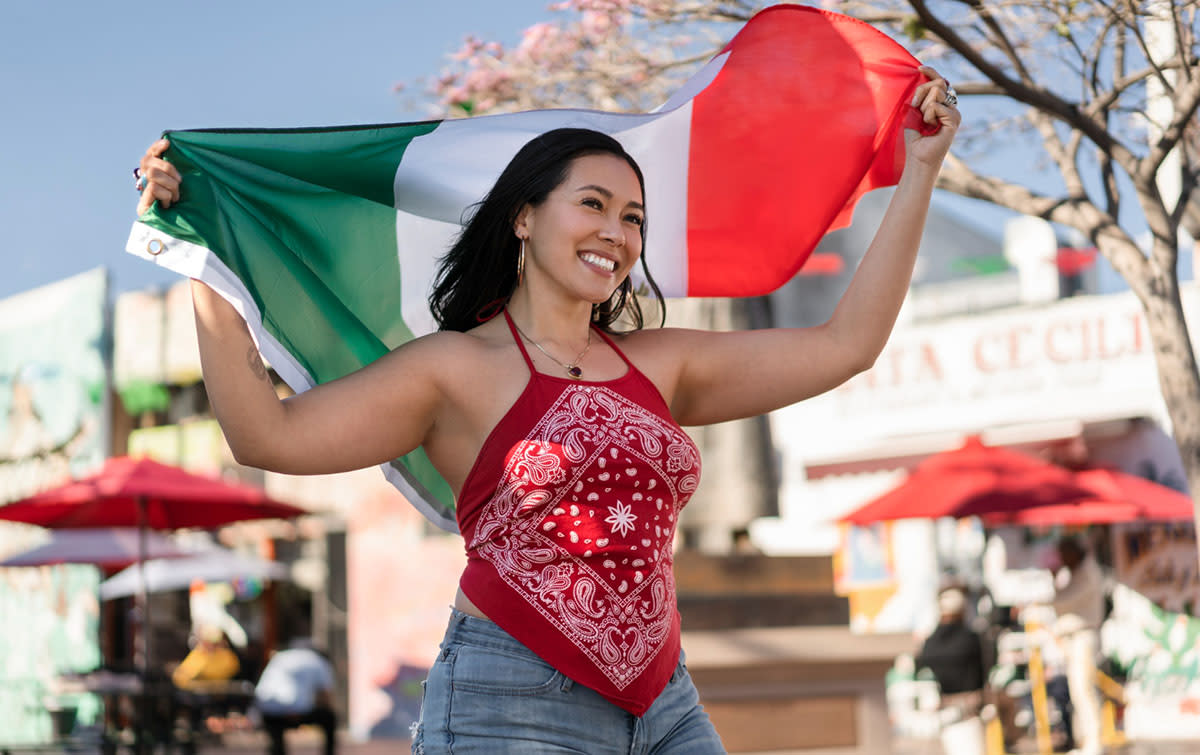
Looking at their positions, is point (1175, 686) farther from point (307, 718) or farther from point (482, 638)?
point (482, 638)

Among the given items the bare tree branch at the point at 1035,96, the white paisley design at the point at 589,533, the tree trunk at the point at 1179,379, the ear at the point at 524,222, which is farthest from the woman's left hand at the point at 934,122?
the tree trunk at the point at 1179,379

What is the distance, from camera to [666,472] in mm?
2658

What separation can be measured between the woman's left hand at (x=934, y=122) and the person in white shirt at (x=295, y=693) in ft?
31.6

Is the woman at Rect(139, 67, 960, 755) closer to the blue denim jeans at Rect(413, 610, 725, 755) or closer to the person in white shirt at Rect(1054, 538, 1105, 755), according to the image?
the blue denim jeans at Rect(413, 610, 725, 755)

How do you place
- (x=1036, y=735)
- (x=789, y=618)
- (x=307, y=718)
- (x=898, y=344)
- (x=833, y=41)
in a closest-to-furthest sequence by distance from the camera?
(x=833, y=41) → (x=789, y=618) → (x=307, y=718) → (x=1036, y=735) → (x=898, y=344)

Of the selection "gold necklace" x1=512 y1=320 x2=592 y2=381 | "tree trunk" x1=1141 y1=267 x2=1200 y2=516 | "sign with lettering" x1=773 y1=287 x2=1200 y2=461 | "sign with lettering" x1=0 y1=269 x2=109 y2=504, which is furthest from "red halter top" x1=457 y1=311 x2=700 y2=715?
"sign with lettering" x1=0 y1=269 x2=109 y2=504

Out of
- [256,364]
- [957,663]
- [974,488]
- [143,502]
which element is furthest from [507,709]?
[143,502]

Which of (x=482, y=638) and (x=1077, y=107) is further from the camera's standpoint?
(x=1077, y=107)

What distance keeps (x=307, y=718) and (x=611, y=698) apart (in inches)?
398

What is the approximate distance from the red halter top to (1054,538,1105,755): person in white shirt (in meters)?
9.92

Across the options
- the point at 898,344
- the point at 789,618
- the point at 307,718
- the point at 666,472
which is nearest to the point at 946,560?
the point at 898,344

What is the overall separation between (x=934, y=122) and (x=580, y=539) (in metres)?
1.26

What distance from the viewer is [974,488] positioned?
1219 centimetres

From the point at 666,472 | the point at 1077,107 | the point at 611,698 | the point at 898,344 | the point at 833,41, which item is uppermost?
the point at 898,344
